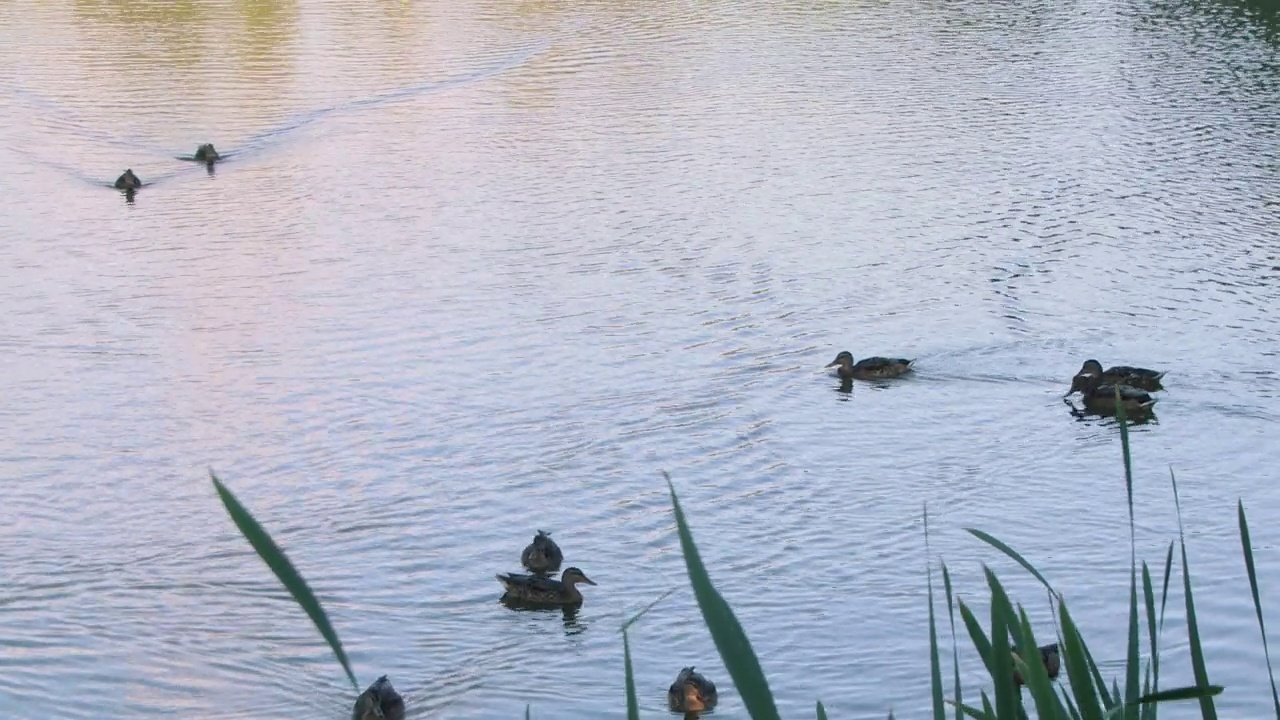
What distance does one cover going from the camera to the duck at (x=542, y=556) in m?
9.16

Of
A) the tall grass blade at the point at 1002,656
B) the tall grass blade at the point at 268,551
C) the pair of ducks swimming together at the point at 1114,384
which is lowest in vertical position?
the pair of ducks swimming together at the point at 1114,384

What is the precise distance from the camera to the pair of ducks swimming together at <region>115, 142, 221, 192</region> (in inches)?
750

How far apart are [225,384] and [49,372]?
1.37 m

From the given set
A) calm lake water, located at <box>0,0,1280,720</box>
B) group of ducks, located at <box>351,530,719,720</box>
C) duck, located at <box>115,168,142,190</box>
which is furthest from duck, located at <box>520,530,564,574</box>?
duck, located at <box>115,168,142,190</box>

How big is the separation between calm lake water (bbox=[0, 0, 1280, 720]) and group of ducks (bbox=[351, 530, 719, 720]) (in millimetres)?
148

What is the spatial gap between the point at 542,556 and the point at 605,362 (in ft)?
13.4

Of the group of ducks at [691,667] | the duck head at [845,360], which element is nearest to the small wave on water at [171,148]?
the duck head at [845,360]

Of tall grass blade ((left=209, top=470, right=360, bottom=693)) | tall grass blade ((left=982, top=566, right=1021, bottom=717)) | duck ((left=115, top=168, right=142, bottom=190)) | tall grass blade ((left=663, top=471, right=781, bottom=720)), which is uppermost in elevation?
tall grass blade ((left=209, top=470, right=360, bottom=693))

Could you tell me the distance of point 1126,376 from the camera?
12.1 metres

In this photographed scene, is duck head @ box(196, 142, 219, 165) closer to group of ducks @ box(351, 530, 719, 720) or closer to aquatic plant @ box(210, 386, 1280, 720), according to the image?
group of ducks @ box(351, 530, 719, 720)

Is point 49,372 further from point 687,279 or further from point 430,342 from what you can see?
point 687,279

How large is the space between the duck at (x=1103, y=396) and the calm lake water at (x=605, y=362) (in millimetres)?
183

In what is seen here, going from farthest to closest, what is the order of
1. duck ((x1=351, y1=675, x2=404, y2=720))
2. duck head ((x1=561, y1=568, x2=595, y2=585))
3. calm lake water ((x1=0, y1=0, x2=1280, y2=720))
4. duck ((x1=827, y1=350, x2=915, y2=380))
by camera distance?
1. duck ((x1=827, y1=350, x2=915, y2=380))
2. duck head ((x1=561, y1=568, x2=595, y2=585))
3. calm lake water ((x1=0, y1=0, x2=1280, y2=720))
4. duck ((x1=351, y1=675, x2=404, y2=720))

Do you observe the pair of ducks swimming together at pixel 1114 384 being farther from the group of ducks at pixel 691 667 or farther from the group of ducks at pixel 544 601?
the group of ducks at pixel 544 601
